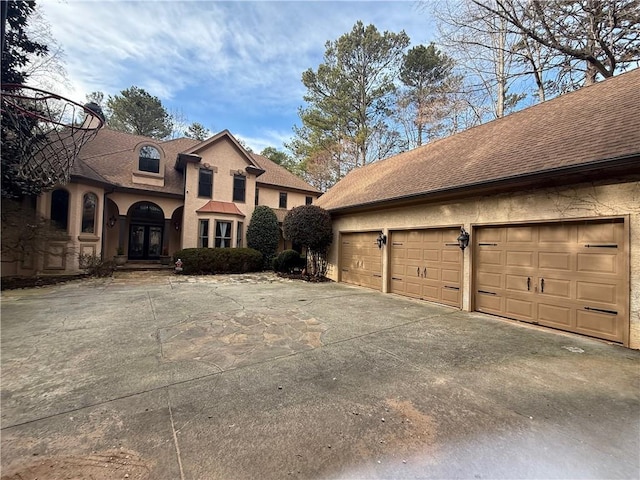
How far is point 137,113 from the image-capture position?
81.3 ft

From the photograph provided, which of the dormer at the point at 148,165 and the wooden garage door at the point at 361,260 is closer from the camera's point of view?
the wooden garage door at the point at 361,260

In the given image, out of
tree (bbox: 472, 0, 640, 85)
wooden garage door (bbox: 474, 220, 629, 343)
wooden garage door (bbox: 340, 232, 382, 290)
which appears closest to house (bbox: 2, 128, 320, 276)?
wooden garage door (bbox: 340, 232, 382, 290)

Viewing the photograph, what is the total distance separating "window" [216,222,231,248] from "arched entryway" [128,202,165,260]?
4.29 metres

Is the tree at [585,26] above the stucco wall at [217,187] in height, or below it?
above

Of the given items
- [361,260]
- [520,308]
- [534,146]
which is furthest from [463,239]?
[361,260]

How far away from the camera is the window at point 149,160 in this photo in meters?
14.7

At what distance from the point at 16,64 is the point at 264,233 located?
11448 mm

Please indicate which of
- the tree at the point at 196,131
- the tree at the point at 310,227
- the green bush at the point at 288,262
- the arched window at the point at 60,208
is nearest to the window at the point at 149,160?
the arched window at the point at 60,208

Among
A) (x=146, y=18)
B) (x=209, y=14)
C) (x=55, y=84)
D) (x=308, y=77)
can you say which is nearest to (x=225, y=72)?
(x=209, y=14)

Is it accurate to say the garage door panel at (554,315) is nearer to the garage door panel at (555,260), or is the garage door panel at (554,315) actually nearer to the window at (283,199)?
the garage door panel at (555,260)

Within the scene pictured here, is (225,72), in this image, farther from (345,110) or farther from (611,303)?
(611,303)

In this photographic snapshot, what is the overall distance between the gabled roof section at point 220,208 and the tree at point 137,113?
15.8 metres

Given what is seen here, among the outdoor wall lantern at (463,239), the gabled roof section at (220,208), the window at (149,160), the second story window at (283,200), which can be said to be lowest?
the outdoor wall lantern at (463,239)

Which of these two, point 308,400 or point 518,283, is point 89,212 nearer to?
point 308,400
